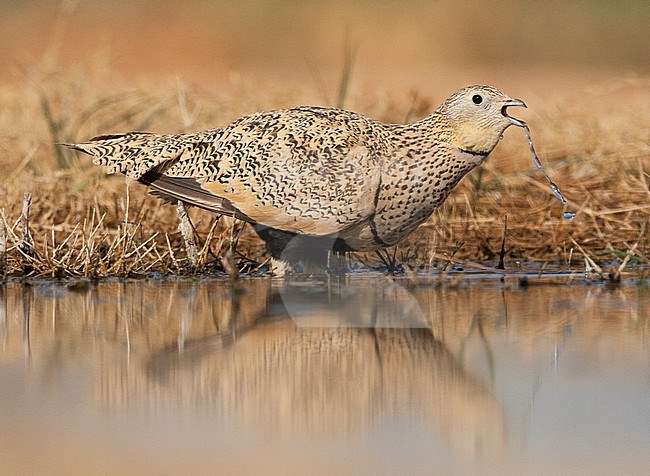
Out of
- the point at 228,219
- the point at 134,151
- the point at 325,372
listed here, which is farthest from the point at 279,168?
the point at 325,372

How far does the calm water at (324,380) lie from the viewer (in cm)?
368

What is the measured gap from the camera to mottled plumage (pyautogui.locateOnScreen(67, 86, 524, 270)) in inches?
257

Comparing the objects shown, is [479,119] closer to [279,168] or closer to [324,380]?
[279,168]

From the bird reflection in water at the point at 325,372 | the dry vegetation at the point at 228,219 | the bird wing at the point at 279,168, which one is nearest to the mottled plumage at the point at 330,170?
the bird wing at the point at 279,168

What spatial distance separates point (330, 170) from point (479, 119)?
825 millimetres

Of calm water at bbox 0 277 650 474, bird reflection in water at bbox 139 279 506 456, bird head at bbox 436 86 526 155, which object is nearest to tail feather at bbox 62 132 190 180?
calm water at bbox 0 277 650 474

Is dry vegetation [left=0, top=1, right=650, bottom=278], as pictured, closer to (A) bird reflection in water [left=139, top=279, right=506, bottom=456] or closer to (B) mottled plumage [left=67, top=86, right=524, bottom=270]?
(B) mottled plumage [left=67, top=86, right=524, bottom=270]

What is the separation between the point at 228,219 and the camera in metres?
7.76

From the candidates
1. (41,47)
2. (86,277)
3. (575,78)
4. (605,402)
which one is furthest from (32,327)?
(41,47)

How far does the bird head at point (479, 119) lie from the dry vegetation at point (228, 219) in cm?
70

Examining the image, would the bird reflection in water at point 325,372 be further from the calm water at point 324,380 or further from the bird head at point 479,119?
the bird head at point 479,119

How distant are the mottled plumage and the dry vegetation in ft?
1.04

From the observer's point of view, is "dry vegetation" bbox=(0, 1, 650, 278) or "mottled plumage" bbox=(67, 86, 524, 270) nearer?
"mottled plumage" bbox=(67, 86, 524, 270)

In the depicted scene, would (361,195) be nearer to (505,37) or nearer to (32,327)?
(32,327)
